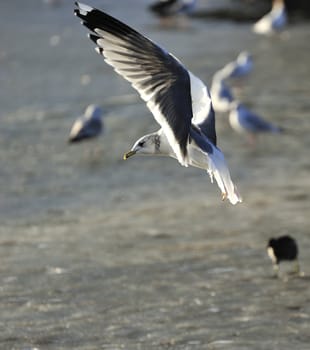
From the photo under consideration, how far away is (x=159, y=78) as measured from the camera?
5.84 metres

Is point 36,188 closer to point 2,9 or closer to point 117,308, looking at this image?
point 117,308

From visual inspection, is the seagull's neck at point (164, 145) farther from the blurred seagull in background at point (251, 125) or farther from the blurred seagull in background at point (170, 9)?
the blurred seagull in background at point (170, 9)

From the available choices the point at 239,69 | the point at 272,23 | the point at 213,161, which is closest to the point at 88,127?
the point at 239,69

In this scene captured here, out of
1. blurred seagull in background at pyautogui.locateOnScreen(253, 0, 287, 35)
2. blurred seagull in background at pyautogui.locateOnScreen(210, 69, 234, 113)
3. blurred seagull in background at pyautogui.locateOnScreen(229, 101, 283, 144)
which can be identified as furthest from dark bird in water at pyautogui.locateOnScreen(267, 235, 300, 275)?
blurred seagull in background at pyautogui.locateOnScreen(253, 0, 287, 35)

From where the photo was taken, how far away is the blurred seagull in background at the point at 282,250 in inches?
297

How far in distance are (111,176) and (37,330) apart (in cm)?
436

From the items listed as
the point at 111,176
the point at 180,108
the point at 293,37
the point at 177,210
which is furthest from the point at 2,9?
the point at 180,108

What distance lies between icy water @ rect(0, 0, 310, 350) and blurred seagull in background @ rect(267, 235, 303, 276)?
114mm

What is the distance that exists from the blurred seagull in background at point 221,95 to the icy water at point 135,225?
1.29ft

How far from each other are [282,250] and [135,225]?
1.91 metres

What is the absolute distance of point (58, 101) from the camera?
14.1 m

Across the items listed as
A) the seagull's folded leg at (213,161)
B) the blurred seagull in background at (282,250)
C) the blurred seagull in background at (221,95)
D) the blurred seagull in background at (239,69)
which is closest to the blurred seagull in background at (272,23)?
the blurred seagull in background at (239,69)

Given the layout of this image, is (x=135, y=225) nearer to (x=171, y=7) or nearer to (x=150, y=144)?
(x=150, y=144)

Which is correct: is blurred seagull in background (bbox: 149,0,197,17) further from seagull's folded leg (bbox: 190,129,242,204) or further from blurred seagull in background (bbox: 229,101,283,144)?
seagull's folded leg (bbox: 190,129,242,204)
